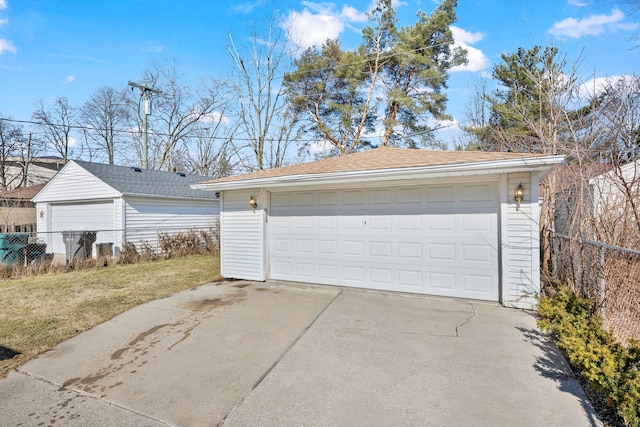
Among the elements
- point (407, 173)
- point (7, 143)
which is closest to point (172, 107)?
point (7, 143)

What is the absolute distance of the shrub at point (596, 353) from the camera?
225 centimetres

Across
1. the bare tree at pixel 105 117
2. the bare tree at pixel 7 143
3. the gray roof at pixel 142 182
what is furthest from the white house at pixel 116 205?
the bare tree at pixel 7 143

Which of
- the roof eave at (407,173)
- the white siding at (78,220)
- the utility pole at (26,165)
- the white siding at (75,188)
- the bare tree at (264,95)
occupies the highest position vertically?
the bare tree at (264,95)

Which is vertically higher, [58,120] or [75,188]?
[58,120]

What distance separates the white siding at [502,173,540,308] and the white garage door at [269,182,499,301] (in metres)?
0.21

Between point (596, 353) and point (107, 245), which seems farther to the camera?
point (107, 245)

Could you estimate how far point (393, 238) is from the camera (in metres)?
6.06

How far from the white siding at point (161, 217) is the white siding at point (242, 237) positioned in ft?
18.3

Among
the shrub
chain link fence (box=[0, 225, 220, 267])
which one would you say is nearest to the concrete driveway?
the shrub

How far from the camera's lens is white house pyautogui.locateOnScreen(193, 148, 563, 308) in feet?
16.7

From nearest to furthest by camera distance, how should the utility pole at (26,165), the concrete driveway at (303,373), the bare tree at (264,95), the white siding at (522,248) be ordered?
the concrete driveway at (303,373), the white siding at (522,248), the bare tree at (264,95), the utility pole at (26,165)

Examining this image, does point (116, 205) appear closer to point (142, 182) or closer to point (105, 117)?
point (142, 182)

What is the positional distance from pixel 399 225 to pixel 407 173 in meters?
1.06

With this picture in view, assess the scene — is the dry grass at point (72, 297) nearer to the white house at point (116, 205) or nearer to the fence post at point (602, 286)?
the white house at point (116, 205)
